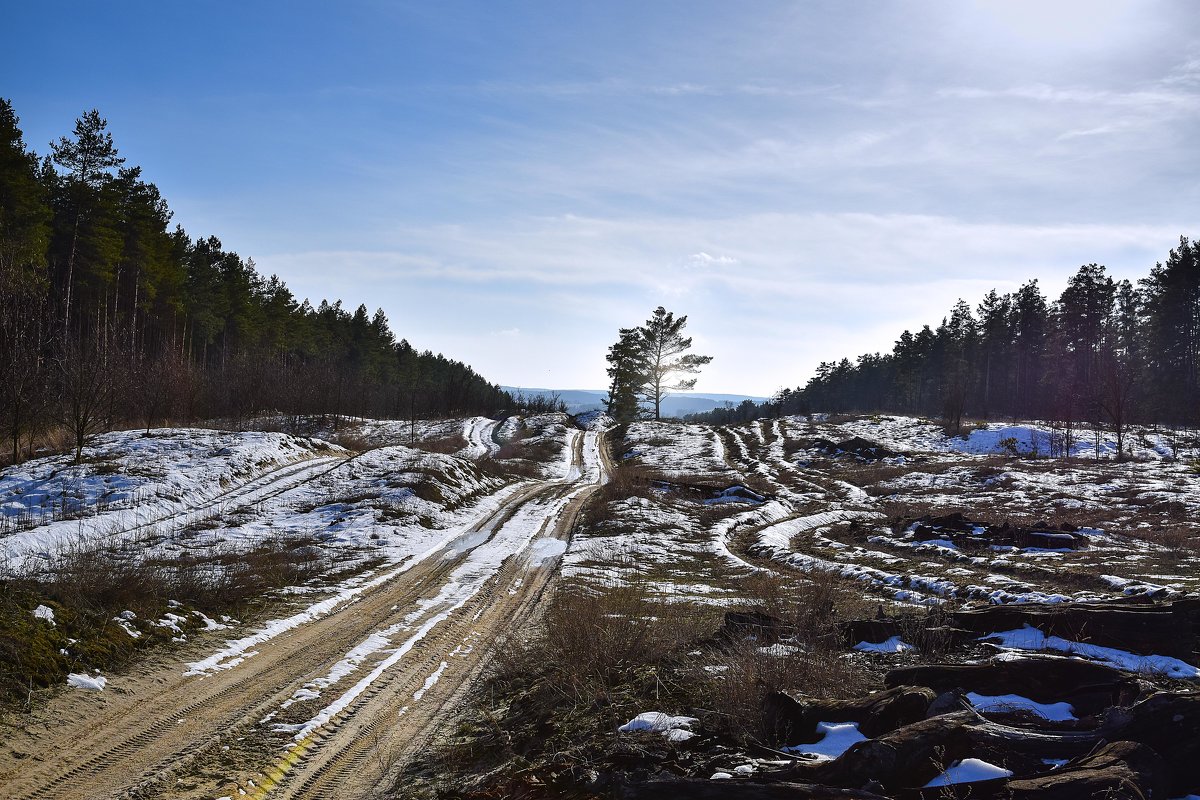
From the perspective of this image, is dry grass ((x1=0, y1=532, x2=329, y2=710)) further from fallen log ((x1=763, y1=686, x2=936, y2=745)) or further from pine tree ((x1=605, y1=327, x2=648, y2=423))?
pine tree ((x1=605, y1=327, x2=648, y2=423))

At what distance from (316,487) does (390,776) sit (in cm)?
2580

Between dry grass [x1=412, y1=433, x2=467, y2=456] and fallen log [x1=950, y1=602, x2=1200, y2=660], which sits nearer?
fallen log [x1=950, y1=602, x2=1200, y2=660]

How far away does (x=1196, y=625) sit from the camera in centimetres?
780

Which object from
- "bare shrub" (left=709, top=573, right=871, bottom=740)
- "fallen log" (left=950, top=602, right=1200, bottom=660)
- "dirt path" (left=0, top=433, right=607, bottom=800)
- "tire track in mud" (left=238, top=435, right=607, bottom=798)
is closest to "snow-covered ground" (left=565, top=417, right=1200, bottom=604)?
"fallen log" (left=950, top=602, right=1200, bottom=660)

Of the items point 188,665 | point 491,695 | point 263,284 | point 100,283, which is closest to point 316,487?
point 188,665

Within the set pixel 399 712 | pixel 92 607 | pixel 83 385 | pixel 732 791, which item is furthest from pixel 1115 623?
pixel 83 385

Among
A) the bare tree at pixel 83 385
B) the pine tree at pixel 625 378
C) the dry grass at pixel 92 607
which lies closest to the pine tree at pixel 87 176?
the bare tree at pixel 83 385

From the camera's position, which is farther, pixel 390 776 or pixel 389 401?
pixel 389 401

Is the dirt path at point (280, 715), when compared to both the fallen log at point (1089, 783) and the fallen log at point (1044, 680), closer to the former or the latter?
the fallen log at point (1089, 783)

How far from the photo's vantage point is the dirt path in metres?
6.38

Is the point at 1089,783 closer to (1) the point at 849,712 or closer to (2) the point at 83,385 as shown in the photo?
(1) the point at 849,712

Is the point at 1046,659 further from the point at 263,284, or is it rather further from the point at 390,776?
the point at 263,284

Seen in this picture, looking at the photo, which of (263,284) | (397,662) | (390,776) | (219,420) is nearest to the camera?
(390,776)

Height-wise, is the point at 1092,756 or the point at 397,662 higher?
the point at 1092,756
